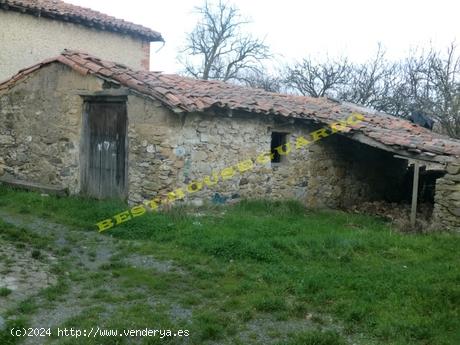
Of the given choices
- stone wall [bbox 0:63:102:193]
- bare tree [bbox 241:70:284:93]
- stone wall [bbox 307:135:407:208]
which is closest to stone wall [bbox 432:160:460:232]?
stone wall [bbox 307:135:407:208]

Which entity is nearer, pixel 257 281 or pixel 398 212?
pixel 257 281

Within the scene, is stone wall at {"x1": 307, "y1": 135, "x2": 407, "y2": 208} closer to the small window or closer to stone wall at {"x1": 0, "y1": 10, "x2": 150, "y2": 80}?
the small window

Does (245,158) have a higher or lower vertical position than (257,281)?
higher

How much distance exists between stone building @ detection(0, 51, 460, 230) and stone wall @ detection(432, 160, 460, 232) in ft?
1.14

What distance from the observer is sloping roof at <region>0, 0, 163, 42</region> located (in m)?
12.0

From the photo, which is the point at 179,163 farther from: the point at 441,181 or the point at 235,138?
the point at 441,181

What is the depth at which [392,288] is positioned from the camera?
5.20 metres

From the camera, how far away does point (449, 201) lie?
826cm

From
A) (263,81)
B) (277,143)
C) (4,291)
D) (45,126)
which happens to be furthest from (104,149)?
(263,81)

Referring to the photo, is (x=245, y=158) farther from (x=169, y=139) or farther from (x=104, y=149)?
(x=104, y=149)

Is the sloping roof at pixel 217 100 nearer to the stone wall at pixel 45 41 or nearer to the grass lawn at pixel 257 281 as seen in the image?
the grass lawn at pixel 257 281

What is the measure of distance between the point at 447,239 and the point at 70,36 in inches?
430

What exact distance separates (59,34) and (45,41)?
1.53 ft

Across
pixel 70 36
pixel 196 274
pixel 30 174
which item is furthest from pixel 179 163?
pixel 70 36
